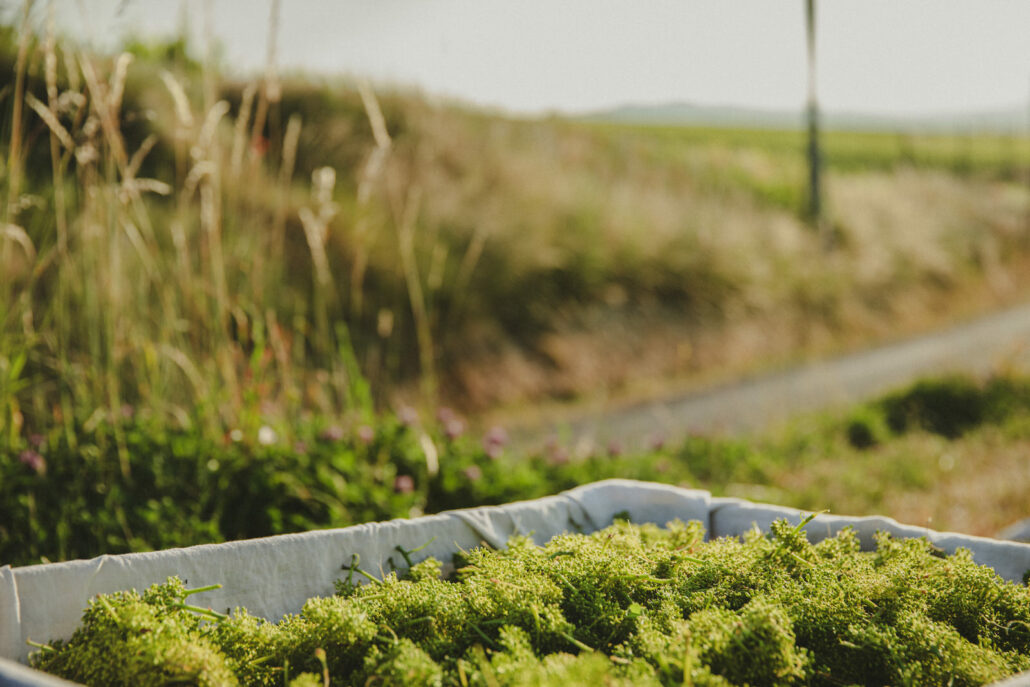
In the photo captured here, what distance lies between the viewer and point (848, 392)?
587cm

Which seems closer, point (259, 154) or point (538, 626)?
point (538, 626)

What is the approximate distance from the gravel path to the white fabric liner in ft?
6.54

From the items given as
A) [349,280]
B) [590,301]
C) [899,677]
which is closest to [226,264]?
[349,280]

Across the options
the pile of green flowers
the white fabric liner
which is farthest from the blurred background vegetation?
the pile of green flowers

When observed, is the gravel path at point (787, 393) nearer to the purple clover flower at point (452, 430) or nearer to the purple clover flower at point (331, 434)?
the purple clover flower at point (452, 430)

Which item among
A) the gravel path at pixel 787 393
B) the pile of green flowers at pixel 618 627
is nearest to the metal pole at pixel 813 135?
the gravel path at pixel 787 393

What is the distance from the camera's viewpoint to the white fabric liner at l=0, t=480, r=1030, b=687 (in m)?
1.15

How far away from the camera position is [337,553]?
1.37m

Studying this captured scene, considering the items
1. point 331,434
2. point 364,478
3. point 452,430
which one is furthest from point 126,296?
point 452,430

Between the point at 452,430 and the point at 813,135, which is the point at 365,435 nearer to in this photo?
the point at 452,430

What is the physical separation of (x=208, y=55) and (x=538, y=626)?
7.27 feet

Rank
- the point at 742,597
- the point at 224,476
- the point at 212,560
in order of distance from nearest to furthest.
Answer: the point at 742,597 < the point at 212,560 < the point at 224,476

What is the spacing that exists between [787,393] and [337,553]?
5.09 metres

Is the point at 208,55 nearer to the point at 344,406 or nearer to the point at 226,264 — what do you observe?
the point at 226,264
